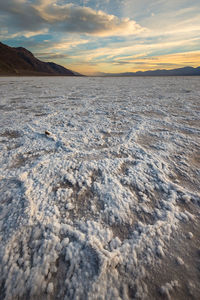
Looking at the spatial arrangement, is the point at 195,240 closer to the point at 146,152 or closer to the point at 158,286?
the point at 158,286

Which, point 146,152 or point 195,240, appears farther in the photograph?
point 146,152

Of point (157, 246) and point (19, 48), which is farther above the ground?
point (19, 48)

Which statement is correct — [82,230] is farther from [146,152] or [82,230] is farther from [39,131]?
[39,131]

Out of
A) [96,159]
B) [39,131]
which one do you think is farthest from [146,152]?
[39,131]

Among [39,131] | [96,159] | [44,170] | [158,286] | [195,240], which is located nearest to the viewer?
[158,286]

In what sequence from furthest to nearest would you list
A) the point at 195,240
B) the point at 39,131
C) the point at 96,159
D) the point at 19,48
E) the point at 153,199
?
1. the point at 19,48
2. the point at 39,131
3. the point at 96,159
4. the point at 153,199
5. the point at 195,240

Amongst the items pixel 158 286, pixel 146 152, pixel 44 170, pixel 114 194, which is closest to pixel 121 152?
pixel 146 152
